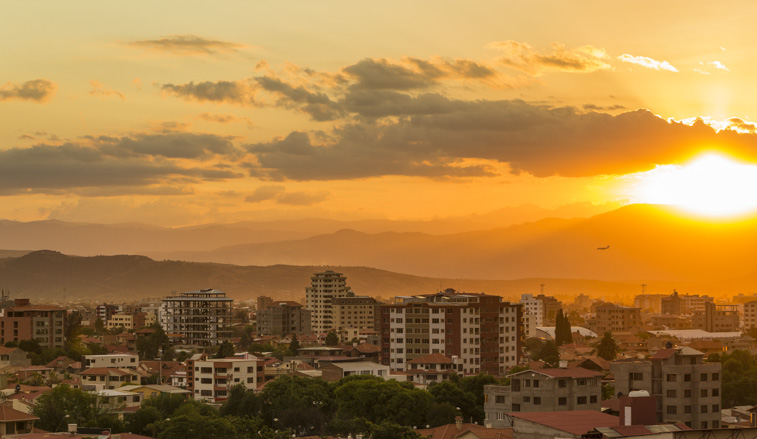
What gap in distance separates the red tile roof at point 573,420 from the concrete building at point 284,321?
147910 millimetres

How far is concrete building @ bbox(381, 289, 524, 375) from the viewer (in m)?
112

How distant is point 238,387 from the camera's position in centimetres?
7519

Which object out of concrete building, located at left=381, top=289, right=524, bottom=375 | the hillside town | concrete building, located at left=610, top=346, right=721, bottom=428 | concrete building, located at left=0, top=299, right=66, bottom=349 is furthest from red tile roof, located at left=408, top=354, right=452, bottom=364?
concrete building, located at left=0, top=299, right=66, bottom=349

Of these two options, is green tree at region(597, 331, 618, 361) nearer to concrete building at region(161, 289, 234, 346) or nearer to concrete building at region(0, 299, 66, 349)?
concrete building at region(161, 289, 234, 346)

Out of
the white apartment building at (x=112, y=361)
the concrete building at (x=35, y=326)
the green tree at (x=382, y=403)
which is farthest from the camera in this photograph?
the concrete building at (x=35, y=326)

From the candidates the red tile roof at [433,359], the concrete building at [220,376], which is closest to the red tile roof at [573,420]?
the concrete building at [220,376]

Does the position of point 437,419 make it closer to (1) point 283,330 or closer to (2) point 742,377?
(2) point 742,377

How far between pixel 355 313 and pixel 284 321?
39.5 ft

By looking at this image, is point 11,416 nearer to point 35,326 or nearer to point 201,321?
point 35,326

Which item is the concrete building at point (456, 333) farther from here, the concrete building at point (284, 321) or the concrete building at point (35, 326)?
the concrete building at point (284, 321)

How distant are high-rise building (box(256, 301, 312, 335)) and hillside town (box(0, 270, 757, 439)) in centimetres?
2484

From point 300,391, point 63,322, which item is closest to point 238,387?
point 300,391

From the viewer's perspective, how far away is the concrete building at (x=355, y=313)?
192625mm

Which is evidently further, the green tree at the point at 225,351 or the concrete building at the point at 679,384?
the green tree at the point at 225,351
